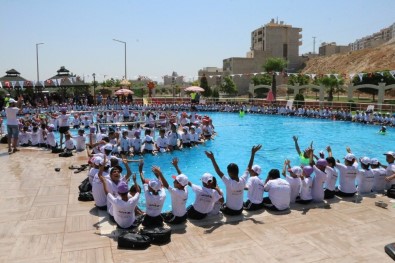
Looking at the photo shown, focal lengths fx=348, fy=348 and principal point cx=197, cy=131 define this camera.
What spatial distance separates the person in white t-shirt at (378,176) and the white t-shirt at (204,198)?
173 inches

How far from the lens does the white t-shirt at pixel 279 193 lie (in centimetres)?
712

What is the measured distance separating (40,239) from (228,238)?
3.17 metres

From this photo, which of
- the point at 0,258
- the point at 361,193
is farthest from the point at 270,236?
the point at 0,258

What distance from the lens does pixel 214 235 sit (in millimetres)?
6027

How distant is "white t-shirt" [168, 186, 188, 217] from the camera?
638 centimetres

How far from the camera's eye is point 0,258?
17.0 ft

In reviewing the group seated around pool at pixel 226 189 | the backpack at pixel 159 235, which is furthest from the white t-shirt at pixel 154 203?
the backpack at pixel 159 235

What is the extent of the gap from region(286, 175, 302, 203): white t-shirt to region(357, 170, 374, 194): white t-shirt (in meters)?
1.80

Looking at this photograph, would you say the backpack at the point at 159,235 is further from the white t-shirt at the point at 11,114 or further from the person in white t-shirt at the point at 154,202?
the white t-shirt at the point at 11,114

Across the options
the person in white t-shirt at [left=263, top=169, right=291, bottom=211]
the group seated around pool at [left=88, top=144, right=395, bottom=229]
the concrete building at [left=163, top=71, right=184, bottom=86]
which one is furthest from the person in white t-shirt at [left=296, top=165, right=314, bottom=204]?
the concrete building at [left=163, top=71, right=184, bottom=86]

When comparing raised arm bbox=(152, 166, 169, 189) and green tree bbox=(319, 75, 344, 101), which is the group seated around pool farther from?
green tree bbox=(319, 75, 344, 101)

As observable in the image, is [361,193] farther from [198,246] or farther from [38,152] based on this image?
[38,152]

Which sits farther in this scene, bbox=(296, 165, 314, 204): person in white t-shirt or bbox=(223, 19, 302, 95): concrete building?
bbox=(223, 19, 302, 95): concrete building

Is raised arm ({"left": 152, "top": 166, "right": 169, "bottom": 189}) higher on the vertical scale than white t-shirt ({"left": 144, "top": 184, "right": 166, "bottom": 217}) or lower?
higher
